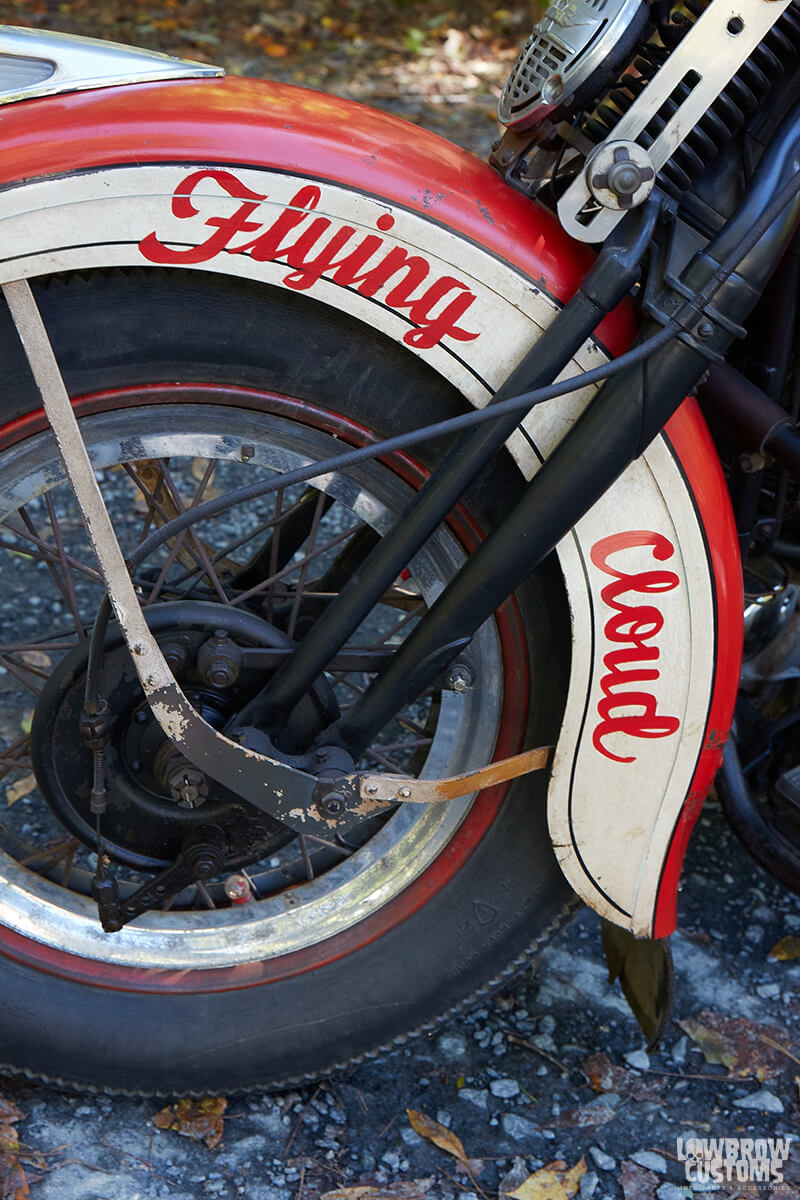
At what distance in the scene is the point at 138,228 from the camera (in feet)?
4.33

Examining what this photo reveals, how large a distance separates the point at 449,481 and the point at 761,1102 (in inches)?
47.1

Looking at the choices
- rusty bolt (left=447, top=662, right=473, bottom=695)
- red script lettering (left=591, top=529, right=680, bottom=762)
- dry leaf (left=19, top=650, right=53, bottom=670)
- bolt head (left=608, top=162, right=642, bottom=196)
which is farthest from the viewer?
dry leaf (left=19, top=650, right=53, bottom=670)

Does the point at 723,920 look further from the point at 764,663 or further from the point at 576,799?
the point at 576,799

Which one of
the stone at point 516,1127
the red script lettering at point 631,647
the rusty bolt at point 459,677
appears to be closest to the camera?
the red script lettering at point 631,647

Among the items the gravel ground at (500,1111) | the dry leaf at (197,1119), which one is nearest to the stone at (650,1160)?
the gravel ground at (500,1111)

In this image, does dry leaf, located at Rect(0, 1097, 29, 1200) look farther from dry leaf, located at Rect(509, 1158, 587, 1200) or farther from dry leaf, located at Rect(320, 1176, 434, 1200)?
dry leaf, located at Rect(509, 1158, 587, 1200)

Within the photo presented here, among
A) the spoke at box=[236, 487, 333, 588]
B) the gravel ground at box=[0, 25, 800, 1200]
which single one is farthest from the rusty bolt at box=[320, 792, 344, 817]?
the gravel ground at box=[0, 25, 800, 1200]

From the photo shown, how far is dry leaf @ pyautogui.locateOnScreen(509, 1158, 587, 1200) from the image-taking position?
Answer: 171 cm

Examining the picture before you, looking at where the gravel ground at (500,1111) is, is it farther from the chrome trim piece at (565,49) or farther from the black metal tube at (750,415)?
the chrome trim piece at (565,49)

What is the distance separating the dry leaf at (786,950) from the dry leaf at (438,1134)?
2.39ft

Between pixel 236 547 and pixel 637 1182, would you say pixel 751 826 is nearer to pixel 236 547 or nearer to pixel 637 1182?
pixel 637 1182

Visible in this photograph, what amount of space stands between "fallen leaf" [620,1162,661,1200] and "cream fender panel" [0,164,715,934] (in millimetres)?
407

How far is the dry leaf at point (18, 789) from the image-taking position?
2.35 m

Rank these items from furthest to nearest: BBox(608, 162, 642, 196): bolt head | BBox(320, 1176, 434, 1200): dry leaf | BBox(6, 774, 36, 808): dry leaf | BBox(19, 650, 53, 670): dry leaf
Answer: BBox(19, 650, 53, 670): dry leaf
BBox(6, 774, 36, 808): dry leaf
BBox(320, 1176, 434, 1200): dry leaf
BBox(608, 162, 642, 196): bolt head
